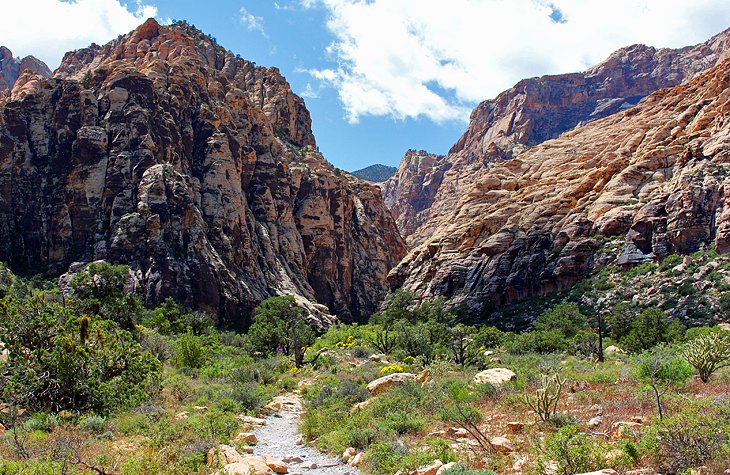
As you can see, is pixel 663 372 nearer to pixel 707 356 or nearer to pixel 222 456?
pixel 707 356

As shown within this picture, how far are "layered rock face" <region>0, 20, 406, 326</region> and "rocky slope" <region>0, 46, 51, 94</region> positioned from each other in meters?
76.9

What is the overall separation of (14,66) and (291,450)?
17938 centimetres

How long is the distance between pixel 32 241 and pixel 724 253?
7640 centimetres

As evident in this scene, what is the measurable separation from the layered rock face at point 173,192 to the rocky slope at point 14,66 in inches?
3027

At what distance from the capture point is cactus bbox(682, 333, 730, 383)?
11.8 metres

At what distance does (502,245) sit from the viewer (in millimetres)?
63969

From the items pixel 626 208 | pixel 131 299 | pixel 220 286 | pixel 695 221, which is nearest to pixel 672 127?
pixel 626 208

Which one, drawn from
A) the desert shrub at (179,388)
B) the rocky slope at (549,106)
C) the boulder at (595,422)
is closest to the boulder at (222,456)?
the desert shrub at (179,388)

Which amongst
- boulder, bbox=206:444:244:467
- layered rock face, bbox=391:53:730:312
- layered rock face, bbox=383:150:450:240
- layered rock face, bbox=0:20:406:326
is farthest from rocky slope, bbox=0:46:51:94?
boulder, bbox=206:444:244:467

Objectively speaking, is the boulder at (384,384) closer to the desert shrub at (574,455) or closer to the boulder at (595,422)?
the boulder at (595,422)

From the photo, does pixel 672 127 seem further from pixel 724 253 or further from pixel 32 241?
pixel 32 241

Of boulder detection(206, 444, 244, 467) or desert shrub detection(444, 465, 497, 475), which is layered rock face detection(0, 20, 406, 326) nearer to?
boulder detection(206, 444, 244, 467)

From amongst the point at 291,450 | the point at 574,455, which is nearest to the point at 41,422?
the point at 291,450

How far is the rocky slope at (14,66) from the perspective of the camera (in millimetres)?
139875
